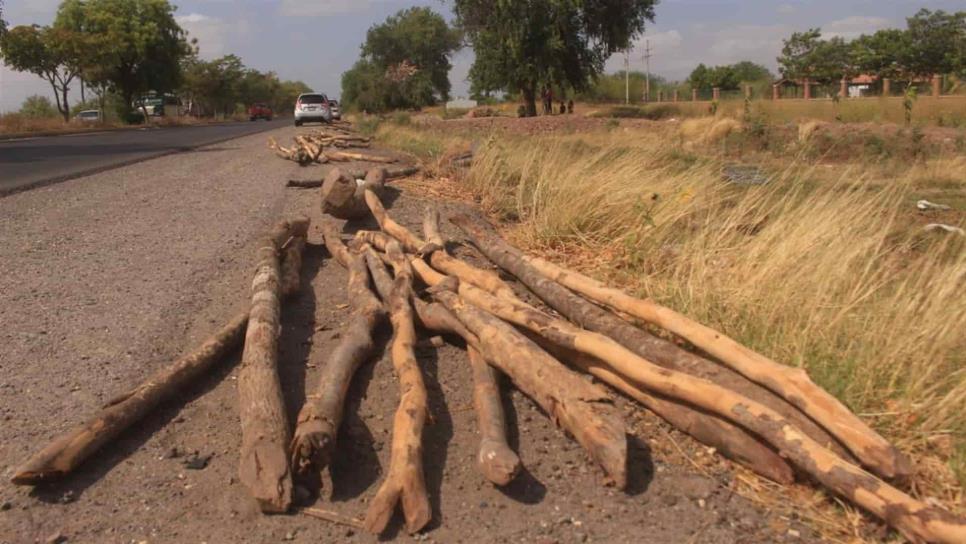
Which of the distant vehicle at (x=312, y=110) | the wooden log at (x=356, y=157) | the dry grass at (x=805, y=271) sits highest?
the distant vehicle at (x=312, y=110)

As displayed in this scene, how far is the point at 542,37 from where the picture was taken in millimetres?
34375

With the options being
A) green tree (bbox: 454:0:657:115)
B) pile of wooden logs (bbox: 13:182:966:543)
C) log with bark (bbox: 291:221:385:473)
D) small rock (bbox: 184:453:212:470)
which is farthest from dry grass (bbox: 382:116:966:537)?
green tree (bbox: 454:0:657:115)

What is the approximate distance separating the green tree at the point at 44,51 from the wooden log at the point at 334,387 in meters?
47.4

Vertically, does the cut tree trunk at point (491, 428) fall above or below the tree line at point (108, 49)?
below

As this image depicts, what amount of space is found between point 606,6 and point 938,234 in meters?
30.4

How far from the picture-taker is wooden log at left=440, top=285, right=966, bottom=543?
254cm

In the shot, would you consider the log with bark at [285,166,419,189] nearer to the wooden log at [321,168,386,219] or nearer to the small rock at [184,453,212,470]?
the wooden log at [321,168,386,219]

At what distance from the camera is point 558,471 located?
125 inches

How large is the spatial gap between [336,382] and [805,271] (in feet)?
8.36

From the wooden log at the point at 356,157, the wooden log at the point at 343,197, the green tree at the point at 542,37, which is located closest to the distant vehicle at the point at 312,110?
the green tree at the point at 542,37

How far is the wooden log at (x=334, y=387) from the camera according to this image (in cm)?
298

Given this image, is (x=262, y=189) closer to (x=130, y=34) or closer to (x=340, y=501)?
(x=340, y=501)

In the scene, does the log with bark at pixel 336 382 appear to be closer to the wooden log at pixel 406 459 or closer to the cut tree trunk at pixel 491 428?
the wooden log at pixel 406 459

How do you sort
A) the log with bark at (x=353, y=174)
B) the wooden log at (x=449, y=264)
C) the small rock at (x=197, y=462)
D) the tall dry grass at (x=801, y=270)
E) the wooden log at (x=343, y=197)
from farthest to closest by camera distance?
1. the log with bark at (x=353, y=174)
2. the wooden log at (x=343, y=197)
3. the wooden log at (x=449, y=264)
4. the tall dry grass at (x=801, y=270)
5. the small rock at (x=197, y=462)
